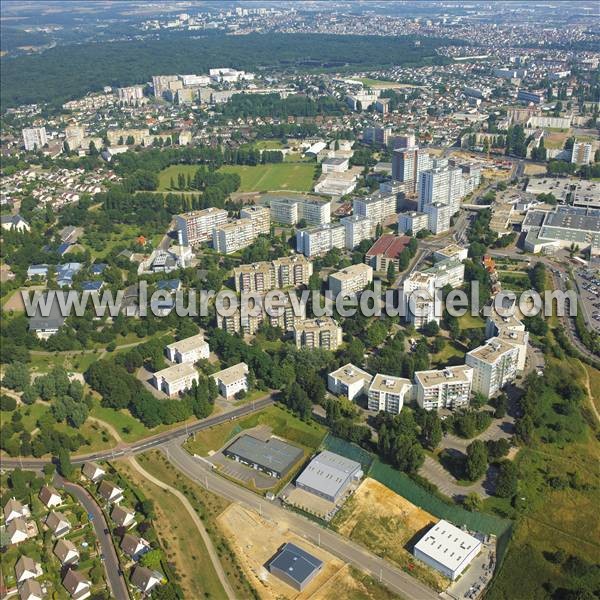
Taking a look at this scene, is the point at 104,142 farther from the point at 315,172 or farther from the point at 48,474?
the point at 48,474

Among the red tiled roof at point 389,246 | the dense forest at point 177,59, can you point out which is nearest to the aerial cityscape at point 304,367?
the red tiled roof at point 389,246

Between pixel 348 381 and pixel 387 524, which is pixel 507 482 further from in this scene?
pixel 348 381

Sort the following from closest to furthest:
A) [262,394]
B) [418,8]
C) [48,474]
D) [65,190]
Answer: [48,474] < [262,394] < [65,190] < [418,8]

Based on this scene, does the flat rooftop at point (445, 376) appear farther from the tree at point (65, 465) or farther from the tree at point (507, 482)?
the tree at point (65, 465)

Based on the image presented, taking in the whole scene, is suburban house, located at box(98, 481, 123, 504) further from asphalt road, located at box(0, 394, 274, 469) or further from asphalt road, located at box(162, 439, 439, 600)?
asphalt road, located at box(162, 439, 439, 600)

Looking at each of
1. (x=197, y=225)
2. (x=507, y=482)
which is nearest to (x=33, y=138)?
(x=197, y=225)

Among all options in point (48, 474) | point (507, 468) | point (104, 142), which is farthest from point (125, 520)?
point (104, 142)
